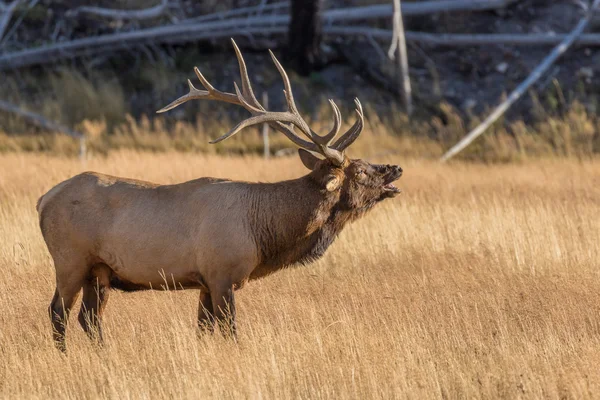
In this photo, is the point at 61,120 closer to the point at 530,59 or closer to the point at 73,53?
the point at 73,53

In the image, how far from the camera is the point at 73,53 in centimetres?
2125

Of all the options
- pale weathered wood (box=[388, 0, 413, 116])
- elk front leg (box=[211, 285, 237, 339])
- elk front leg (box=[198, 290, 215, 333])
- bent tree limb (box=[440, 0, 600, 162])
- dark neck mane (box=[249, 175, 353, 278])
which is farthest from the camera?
pale weathered wood (box=[388, 0, 413, 116])

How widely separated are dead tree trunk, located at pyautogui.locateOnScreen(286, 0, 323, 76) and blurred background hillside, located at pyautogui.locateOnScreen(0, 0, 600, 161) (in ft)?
0.08

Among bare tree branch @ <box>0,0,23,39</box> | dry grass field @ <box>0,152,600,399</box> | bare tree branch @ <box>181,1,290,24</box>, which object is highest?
dry grass field @ <box>0,152,600,399</box>

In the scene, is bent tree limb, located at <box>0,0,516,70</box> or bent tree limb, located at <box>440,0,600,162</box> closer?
bent tree limb, located at <box>440,0,600,162</box>

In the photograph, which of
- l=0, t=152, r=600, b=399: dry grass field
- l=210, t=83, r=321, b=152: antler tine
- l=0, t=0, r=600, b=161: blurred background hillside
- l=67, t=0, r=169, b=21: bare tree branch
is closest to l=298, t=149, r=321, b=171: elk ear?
l=210, t=83, r=321, b=152: antler tine

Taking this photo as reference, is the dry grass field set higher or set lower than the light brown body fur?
lower

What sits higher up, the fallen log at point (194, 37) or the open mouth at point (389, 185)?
the open mouth at point (389, 185)

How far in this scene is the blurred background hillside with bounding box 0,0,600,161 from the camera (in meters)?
19.0

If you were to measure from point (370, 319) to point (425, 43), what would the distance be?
14.3m

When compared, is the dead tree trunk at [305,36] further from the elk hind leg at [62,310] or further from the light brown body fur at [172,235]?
the elk hind leg at [62,310]

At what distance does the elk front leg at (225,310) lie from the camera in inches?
279

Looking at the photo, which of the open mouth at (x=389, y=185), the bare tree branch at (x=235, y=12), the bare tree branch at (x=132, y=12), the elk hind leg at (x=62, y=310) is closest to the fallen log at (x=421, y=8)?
the bare tree branch at (x=235, y=12)

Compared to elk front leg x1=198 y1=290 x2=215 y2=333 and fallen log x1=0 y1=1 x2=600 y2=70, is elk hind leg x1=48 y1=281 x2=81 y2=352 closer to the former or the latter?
elk front leg x1=198 y1=290 x2=215 y2=333
